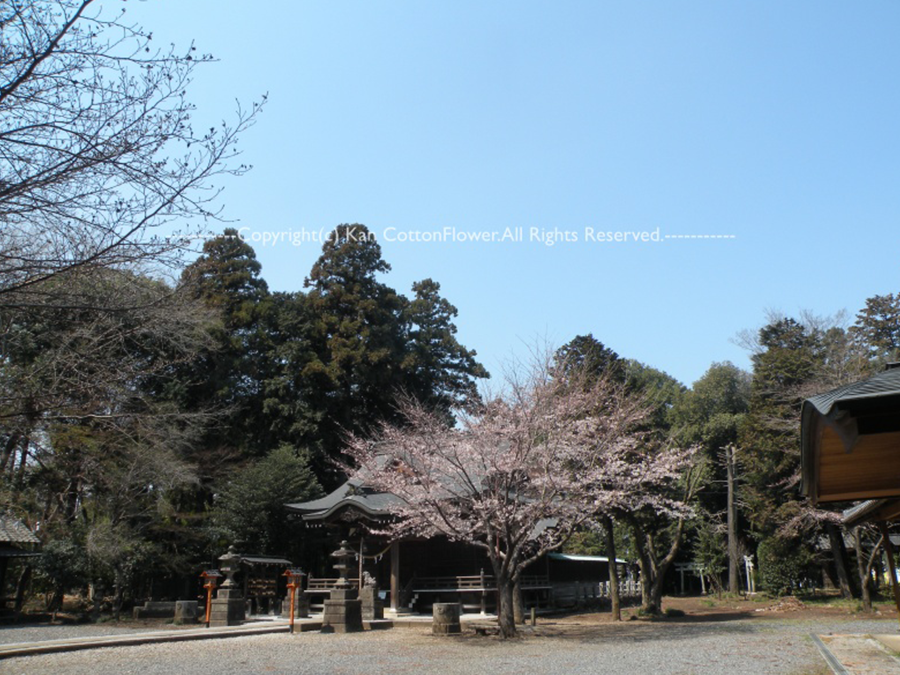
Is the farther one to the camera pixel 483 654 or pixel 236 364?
pixel 236 364

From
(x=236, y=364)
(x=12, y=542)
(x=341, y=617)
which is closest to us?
(x=341, y=617)

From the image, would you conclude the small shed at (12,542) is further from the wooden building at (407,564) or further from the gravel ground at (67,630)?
the wooden building at (407,564)

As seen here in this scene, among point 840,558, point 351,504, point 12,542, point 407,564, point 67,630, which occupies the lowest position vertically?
point 67,630

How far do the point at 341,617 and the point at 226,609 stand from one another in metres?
3.20

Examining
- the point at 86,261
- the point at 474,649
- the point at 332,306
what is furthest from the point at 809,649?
the point at 332,306

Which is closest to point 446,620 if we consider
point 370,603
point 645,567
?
point 370,603

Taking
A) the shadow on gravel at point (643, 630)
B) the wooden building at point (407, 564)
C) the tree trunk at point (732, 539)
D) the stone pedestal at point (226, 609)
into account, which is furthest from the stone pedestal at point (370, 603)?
the tree trunk at point (732, 539)

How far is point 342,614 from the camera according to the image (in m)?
15.9

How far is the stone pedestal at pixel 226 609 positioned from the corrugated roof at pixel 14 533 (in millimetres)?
7081

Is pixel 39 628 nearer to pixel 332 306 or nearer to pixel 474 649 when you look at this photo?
pixel 474 649

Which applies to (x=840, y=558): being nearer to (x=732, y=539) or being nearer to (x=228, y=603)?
(x=732, y=539)

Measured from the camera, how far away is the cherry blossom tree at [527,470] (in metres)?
14.2

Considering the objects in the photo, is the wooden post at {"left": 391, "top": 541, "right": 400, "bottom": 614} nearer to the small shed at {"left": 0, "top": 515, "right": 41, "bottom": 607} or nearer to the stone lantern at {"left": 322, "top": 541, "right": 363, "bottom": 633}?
the stone lantern at {"left": 322, "top": 541, "right": 363, "bottom": 633}

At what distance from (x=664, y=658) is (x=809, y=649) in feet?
8.64
